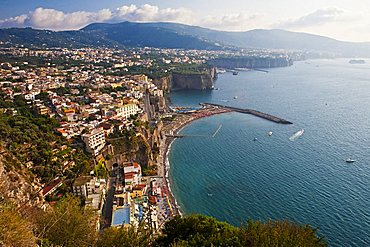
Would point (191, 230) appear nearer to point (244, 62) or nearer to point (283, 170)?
point (283, 170)

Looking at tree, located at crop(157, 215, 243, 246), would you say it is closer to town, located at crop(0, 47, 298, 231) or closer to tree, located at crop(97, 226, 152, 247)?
town, located at crop(0, 47, 298, 231)

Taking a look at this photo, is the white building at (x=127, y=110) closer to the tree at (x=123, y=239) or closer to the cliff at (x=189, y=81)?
the tree at (x=123, y=239)

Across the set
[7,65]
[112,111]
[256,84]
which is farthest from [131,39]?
[112,111]

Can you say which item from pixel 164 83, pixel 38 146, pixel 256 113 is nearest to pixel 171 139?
pixel 38 146

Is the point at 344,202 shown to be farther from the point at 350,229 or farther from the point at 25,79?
the point at 25,79

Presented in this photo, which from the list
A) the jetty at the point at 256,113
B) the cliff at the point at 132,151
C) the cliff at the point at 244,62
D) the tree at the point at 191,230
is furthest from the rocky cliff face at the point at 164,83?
the tree at the point at 191,230

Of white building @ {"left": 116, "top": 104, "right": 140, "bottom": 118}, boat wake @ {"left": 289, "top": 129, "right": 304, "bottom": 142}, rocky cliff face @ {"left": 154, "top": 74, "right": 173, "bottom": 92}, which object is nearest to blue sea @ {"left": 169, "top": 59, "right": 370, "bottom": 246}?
boat wake @ {"left": 289, "top": 129, "right": 304, "bottom": 142}

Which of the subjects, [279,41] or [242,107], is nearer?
[242,107]
